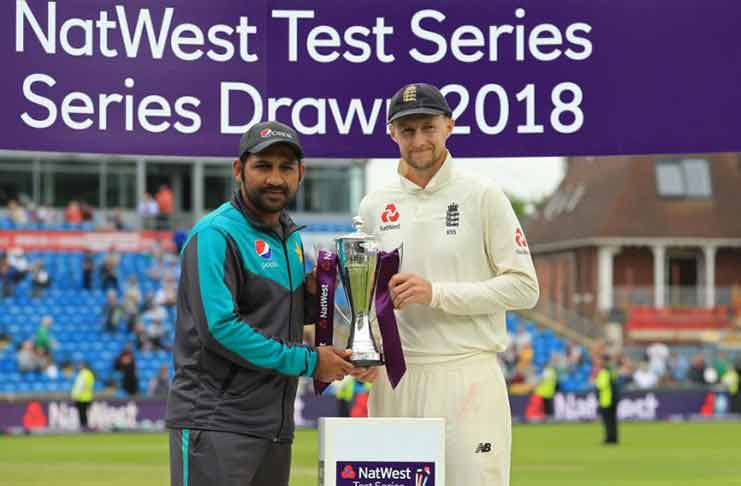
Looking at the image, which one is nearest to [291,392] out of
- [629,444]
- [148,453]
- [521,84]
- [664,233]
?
[521,84]

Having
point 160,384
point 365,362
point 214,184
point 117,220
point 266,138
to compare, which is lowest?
point 160,384

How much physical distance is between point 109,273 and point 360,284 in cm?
3131

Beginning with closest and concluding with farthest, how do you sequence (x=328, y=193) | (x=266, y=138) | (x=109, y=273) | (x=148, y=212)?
(x=266, y=138) < (x=109, y=273) < (x=148, y=212) < (x=328, y=193)

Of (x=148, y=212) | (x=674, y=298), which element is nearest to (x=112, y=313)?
(x=148, y=212)

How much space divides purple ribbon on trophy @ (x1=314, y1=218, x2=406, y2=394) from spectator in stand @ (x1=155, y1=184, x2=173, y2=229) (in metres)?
34.8

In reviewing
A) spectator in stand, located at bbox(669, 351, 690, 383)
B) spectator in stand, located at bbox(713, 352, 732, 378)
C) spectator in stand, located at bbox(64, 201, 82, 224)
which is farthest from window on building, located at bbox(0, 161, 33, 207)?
spectator in stand, located at bbox(713, 352, 732, 378)

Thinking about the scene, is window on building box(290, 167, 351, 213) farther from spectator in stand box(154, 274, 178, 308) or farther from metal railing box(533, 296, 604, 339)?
spectator in stand box(154, 274, 178, 308)

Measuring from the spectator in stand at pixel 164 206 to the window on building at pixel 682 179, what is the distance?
1991 centimetres

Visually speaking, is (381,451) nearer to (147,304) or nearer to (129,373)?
(129,373)

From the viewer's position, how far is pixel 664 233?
5219 centimetres

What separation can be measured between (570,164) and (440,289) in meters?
55.8

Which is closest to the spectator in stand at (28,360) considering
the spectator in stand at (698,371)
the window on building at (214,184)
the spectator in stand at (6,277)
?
the spectator in stand at (6,277)

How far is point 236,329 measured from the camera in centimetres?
500

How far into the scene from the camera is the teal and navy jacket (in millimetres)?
5039
